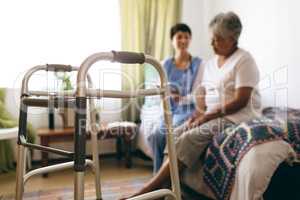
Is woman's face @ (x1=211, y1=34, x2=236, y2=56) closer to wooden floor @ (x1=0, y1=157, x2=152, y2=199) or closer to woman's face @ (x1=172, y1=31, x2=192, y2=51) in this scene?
woman's face @ (x1=172, y1=31, x2=192, y2=51)

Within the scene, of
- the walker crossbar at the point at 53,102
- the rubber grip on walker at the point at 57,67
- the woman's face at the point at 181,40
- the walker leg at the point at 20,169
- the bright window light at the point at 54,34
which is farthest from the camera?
the bright window light at the point at 54,34

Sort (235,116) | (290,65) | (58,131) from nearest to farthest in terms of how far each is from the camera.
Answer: (235,116) < (290,65) < (58,131)

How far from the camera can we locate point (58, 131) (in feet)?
8.59

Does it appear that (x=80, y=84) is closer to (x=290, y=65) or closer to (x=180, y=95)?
(x=180, y=95)

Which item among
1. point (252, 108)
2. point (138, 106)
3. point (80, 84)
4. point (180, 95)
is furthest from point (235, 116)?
point (138, 106)

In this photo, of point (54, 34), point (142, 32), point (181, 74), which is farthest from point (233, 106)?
point (54, 34)

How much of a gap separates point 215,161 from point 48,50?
1.99 metres

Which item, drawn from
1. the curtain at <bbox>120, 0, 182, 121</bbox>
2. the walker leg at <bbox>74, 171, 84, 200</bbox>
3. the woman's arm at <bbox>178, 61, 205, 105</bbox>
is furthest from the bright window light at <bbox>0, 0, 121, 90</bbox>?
the walker leg at <bbox>74, 171, 84, 200</bbox>

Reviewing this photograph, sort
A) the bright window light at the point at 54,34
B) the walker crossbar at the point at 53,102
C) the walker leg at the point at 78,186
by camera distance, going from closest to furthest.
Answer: the walker leg at the point at 78,186 < the walker crossbar at the point at 53,102 < the bright window light at the point at 54,34

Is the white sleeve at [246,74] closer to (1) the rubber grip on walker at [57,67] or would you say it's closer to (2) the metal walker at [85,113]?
(2) the metal walker at [85,113]

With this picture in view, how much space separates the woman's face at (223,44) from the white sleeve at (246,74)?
15 centimetres

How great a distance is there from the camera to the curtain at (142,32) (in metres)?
3.08

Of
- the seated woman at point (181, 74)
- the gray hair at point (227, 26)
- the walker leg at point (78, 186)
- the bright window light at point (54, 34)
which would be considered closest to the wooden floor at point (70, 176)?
the seated woman at point (181, 74)

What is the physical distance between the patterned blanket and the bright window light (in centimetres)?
163
